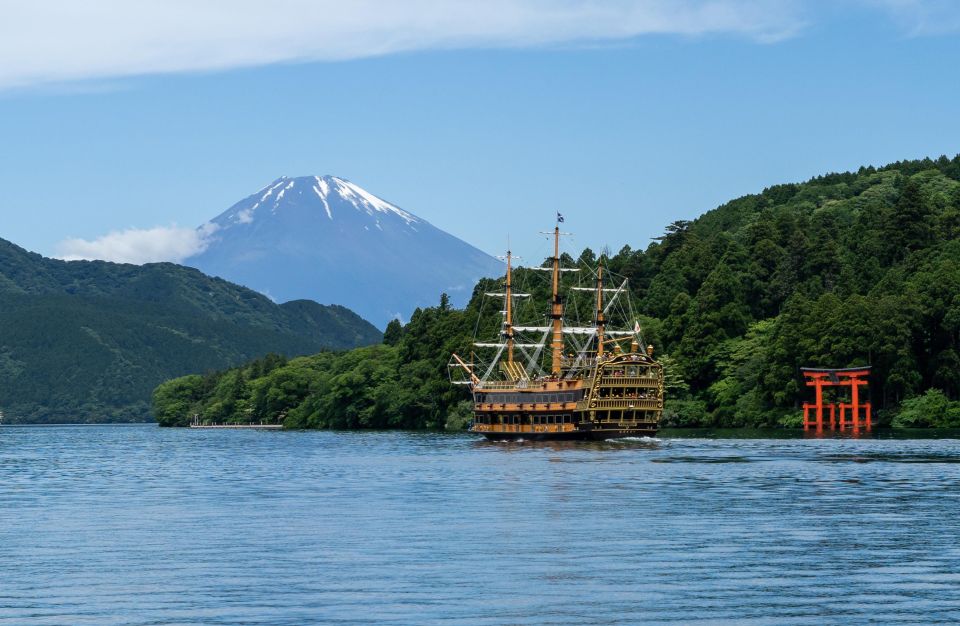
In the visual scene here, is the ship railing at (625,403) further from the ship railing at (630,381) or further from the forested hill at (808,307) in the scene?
the forested hill at (808,307)

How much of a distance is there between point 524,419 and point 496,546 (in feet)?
271

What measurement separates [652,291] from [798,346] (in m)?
45.5

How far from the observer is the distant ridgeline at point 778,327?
133625 mm

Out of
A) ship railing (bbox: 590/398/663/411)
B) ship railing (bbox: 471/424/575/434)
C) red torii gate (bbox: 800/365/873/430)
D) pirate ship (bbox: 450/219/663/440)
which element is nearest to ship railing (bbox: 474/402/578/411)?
pirate ship (bbox: 450/219/663/440)

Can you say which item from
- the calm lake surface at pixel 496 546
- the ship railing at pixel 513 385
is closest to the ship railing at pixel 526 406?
the ship railing at pixel 513 385

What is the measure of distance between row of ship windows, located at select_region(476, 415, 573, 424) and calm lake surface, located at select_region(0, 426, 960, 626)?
43676mm

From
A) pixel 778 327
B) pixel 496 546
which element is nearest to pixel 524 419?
pixel 778 327

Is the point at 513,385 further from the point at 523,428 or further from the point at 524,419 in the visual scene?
the point at 523,428

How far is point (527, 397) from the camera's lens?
121688 millimetres

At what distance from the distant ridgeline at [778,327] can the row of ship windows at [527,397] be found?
3017cm

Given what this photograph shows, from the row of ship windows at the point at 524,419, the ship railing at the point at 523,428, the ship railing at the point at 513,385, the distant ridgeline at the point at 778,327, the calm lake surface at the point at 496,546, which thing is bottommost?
the calm lake surface at the point at 496,546

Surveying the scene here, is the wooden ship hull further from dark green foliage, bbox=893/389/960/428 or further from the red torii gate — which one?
dark green foliage, bbox=893/389/960/428

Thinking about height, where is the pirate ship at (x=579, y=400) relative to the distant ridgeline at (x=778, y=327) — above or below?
below

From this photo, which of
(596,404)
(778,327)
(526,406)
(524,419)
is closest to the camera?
(596,404)
